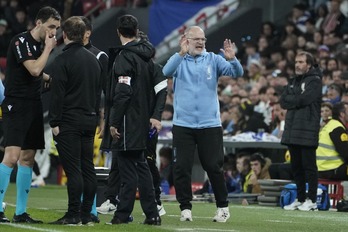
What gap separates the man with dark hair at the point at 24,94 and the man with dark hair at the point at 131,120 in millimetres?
749

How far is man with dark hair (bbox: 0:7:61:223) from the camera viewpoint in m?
12.0

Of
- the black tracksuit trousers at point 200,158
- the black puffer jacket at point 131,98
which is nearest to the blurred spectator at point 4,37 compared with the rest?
the black tracksuit trousers at point 200,158

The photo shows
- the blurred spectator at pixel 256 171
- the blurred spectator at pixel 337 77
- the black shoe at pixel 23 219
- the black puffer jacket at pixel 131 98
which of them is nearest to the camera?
the black puffer jacket at pixel 131 98

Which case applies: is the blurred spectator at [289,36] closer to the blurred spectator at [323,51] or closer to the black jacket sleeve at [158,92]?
the blurred spectator at [323,51]

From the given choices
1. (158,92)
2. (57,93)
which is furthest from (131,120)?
(57,93)

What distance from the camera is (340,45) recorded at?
77.2 ft

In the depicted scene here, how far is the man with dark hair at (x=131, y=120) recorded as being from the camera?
11922 millimetres

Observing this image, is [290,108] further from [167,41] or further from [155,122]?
[167,41]

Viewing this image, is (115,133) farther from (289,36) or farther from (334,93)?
(289,36)

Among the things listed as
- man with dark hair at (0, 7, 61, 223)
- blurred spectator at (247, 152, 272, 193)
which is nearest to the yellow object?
blurred spectator at (247, 152, 272, 193)

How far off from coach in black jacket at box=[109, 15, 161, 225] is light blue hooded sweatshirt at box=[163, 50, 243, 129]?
31.3 inches

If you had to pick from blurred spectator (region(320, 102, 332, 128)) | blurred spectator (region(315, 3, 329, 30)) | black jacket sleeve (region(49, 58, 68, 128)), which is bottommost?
black jacket sleeve (region(49, 58, 68, 128))

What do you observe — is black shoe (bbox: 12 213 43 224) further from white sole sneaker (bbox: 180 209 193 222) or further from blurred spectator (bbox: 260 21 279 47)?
blurred spectator (bbox: 260 21 279 47)

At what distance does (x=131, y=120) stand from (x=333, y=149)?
5.87 meters
